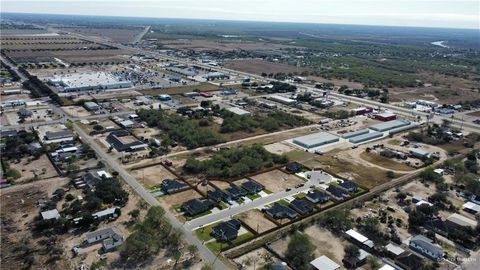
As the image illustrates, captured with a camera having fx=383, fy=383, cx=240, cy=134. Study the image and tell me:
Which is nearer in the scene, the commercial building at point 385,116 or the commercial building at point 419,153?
the commercial building at point 419,153

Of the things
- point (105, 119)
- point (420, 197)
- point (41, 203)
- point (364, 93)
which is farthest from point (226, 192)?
point (364, 93)

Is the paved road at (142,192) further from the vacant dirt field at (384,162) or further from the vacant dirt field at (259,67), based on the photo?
the vacant dirt field at (259,67)

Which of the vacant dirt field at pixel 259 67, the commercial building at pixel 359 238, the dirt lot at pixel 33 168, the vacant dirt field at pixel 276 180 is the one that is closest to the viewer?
the commercial building at pixel 359 238

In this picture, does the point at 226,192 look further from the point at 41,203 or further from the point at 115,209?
the point at 41,203

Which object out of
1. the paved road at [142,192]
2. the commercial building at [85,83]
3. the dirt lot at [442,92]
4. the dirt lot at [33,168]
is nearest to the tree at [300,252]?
the paved road at [142,192]

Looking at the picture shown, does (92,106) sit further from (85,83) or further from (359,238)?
(359,238)

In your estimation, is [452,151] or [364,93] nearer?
[452,151]
